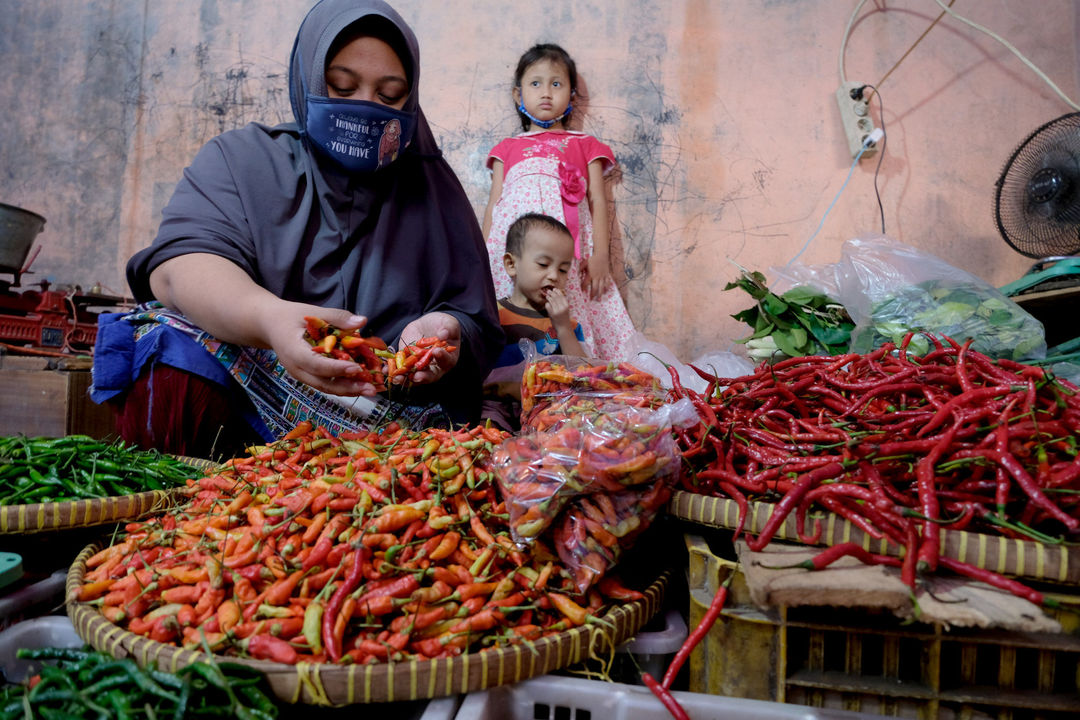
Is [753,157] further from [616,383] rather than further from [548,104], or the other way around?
[616,383]

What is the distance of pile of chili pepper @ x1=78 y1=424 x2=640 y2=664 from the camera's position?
3.79 ft

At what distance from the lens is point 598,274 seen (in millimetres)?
4594

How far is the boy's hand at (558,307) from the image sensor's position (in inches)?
157

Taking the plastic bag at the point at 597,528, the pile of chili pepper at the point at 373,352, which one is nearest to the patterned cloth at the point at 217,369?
the pile of chili pepper at the point at 373,352

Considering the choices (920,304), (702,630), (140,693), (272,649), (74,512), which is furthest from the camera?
(920,304)

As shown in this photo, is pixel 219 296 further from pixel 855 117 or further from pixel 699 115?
pixel 855 117

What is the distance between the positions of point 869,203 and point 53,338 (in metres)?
6.02

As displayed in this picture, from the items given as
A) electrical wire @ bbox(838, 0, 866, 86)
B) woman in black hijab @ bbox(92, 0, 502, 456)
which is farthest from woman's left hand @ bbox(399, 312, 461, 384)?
electrical wire @ bbox(838, 0, 866, 86)

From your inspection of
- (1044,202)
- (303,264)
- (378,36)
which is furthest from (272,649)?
(1044,202)

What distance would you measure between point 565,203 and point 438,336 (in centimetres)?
260

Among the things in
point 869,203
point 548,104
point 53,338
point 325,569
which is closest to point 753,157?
point 869,203

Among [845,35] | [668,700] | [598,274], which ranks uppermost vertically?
Result: [845,35]

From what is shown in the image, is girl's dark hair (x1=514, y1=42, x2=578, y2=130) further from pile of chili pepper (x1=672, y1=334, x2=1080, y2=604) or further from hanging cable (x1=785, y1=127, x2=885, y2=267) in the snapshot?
pile of chili pepper (x1=672, y1=334, x2=1080, y2=604)

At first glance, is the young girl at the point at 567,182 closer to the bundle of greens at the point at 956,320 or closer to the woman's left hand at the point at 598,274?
the woman's left hand at the point at 598,274
